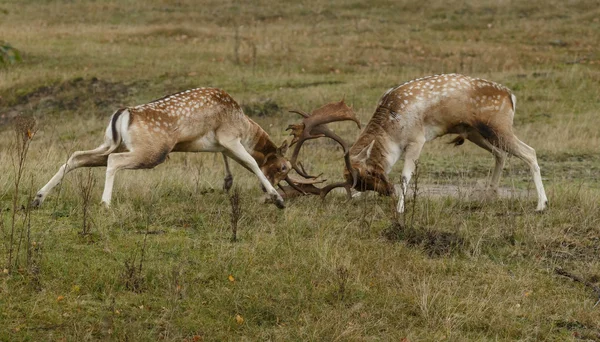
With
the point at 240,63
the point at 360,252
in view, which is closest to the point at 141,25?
the point at 240,63

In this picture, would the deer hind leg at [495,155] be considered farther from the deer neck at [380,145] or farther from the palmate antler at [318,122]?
the palmate antler at [318,122]

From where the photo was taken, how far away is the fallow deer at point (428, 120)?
10969 mm

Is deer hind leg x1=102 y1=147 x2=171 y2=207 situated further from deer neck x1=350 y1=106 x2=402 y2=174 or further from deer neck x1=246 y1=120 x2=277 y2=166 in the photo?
deer neck x1=350 y1=106 x2=402 y2=174

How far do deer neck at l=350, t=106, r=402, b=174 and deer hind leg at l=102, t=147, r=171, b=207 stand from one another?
2.60 meters

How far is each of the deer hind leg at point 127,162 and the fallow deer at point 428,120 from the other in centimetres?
248

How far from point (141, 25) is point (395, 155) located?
25.2m

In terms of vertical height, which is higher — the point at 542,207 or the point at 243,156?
the point at 243,156

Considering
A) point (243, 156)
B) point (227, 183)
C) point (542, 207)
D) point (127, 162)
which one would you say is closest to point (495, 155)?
point (542, 207)

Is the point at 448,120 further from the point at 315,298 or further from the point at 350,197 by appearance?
the point at 315,298

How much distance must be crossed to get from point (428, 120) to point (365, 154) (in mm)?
930

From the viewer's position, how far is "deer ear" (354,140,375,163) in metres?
10.9

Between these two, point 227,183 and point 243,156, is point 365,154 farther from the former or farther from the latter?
point 227,183

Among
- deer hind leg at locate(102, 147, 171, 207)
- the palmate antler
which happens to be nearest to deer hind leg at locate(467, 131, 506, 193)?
the palmate antler

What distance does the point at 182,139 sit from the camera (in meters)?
10.5
